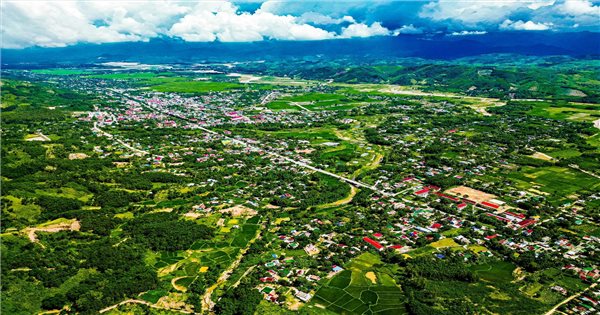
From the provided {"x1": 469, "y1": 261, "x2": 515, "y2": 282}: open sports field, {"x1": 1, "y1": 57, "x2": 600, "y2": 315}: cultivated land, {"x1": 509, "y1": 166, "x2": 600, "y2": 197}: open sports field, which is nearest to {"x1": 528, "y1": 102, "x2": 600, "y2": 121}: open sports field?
{"x1": 1, "y1": 57, "x2": 600, "y2": 315}: cultivated land

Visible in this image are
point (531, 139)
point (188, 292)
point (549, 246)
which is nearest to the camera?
point (188, 292)

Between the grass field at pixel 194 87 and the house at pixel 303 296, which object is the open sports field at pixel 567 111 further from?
the grass field at pixel 194 87

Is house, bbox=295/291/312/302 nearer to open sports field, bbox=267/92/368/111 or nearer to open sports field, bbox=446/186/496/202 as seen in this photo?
open sports field, bbox=446/186/496/202

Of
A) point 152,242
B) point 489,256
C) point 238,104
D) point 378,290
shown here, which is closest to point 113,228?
point 152,242

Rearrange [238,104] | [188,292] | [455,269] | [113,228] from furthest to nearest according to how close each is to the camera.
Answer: [238,104] < [113,228] < [455,269] < [188,292]

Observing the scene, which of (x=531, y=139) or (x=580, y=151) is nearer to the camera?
(x=580, y=151)

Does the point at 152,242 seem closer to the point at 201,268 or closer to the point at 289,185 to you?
the point at 201,268

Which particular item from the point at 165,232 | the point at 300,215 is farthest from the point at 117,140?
the point at 300,215

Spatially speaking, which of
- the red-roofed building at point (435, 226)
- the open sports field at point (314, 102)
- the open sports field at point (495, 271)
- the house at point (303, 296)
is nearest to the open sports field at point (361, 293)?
the house at point (303, 296)
